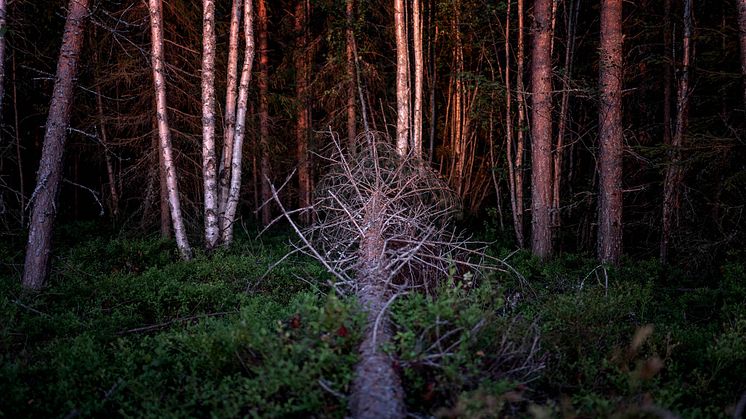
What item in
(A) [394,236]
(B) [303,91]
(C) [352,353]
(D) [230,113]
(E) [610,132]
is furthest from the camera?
(B) [303,91]

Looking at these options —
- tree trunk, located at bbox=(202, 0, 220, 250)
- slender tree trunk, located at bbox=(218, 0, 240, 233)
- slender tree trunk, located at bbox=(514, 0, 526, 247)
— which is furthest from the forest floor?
slender tree trunk, located at bbox=(514, 0, 526, 247)

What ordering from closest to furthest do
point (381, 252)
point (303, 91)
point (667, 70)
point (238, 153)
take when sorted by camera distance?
point (381, 252), point (238, 153), point (667, 70), point (303, 91)

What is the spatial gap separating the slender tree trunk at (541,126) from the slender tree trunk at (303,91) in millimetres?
7618

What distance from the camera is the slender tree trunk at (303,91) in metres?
16.4

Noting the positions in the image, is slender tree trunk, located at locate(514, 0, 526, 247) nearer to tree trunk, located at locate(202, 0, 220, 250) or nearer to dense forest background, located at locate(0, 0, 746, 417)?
dense forest background, located at locate(0, 0, 746, 417)

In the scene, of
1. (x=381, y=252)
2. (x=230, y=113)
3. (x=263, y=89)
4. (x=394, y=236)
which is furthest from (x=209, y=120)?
(x=381, y=252)

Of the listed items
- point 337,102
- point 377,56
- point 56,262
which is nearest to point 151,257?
point 56,262

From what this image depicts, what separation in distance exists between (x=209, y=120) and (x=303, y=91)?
586 cm

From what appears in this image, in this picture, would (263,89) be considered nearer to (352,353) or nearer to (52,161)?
(52,161)

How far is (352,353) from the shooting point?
A: 4.20 m

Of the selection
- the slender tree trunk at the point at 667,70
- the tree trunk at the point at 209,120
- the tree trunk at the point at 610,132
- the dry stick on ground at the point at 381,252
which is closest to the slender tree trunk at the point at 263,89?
the tree trunk at the point at 209,120

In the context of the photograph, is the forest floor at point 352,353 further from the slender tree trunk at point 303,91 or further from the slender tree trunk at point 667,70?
the slender tree trunk at point 303,91

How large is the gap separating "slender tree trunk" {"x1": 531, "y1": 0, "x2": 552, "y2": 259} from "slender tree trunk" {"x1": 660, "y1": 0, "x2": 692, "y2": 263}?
7.42 feet

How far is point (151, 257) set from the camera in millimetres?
10211
